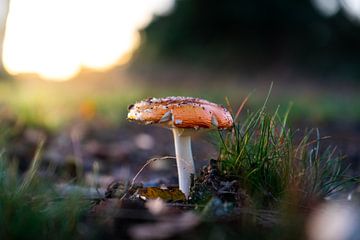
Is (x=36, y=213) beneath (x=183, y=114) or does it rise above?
beneath

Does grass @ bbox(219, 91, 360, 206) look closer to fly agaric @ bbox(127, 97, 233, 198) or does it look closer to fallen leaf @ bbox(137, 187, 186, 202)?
fly agaric @ bbox(127, 97, 233, 198)

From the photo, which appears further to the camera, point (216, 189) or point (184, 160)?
point (184, 160)

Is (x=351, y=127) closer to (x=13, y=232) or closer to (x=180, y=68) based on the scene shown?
(x=13, y=232)

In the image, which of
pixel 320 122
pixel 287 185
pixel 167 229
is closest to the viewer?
pixel 167 229

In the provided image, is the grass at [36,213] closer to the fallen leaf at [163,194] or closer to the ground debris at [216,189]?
the fallen leaf at [163,194]

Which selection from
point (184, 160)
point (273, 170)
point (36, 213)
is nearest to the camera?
point (36, 213)

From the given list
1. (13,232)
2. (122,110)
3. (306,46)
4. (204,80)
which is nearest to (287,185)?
(13,232)

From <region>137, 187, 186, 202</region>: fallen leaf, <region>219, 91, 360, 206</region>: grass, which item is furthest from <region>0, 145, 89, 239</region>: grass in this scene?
<region>219, 91, 360, 206</region>: grass

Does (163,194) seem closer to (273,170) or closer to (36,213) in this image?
(273,170)

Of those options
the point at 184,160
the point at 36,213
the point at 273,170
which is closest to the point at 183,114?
the point at 184,160
